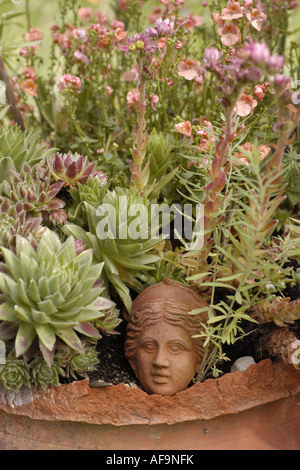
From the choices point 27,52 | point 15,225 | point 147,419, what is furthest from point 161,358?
point 27,52

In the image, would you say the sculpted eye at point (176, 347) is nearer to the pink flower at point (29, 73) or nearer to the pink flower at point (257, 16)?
the pink flower at point (257, 16)

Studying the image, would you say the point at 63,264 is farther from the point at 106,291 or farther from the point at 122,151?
the point at 122,151

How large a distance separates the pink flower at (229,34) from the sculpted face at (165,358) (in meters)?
0.69

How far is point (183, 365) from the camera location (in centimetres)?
114

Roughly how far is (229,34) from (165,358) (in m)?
0.78

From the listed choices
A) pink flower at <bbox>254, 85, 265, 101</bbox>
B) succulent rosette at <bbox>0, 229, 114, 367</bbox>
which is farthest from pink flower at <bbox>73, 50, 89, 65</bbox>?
succulent rosette at <bbox>0, 229, 114, 367</bbox>

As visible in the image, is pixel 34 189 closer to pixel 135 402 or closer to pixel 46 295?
pixel 46 295

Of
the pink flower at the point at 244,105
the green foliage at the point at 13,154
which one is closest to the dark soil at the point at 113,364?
the green foliage at the point at 13,154

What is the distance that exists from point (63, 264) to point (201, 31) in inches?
47.0

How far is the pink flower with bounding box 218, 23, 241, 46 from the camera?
1.33 metres

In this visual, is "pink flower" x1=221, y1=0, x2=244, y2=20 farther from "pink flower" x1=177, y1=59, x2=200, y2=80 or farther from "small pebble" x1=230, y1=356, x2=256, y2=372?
"small pebble" x1=230, y1=356, x2=256, y2=372

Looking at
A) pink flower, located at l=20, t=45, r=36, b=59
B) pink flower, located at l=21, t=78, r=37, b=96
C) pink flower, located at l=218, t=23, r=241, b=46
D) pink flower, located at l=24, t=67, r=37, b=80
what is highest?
pink flower, located at l=218, t=23, r=241, b=46

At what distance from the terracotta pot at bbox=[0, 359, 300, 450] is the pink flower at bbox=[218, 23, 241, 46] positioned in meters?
0.78

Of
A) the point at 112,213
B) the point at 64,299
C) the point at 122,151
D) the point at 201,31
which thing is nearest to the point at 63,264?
the point at 64,299
